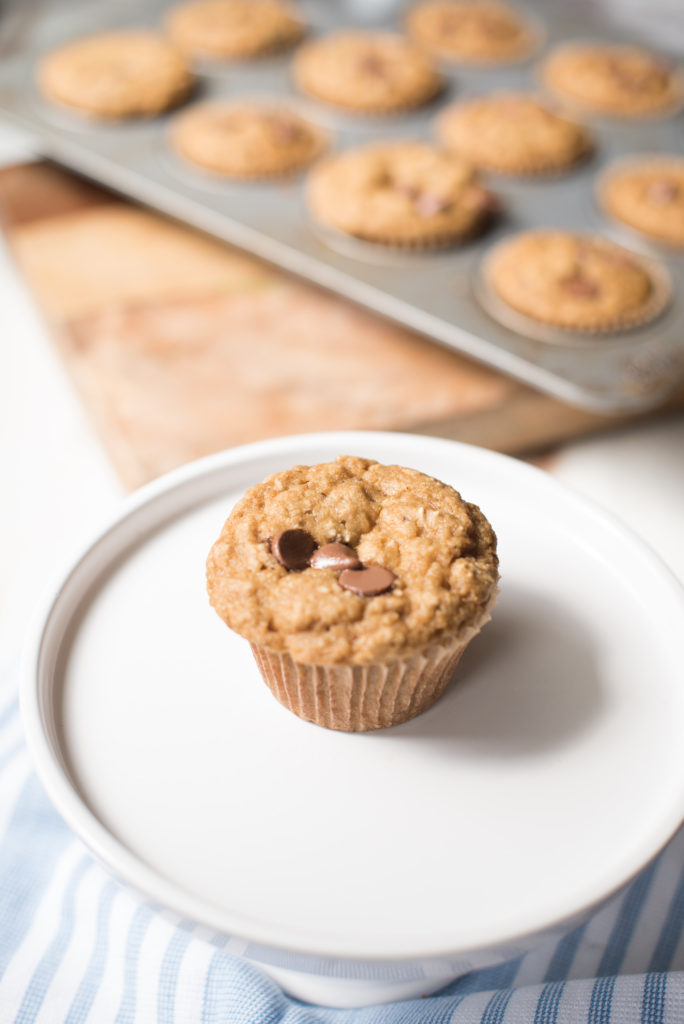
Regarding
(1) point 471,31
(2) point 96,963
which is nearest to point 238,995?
(2) point 96,963

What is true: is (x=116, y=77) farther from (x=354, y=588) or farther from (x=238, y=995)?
(x=238, y=995)

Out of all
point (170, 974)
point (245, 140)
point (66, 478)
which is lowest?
point (66, 478)

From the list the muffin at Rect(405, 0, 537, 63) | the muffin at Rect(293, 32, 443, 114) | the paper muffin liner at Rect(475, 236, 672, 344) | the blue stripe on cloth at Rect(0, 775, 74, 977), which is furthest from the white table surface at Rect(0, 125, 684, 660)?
the muffin at Rect(405, 0, 537, 63)

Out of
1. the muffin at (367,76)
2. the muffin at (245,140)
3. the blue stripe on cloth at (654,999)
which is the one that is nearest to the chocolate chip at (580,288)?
the muffin at (245,140)

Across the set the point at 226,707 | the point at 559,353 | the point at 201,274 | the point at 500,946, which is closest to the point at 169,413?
the point at 201,274

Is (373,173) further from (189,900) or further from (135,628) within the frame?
(189,900)

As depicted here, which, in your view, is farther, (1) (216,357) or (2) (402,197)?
(2) (402,197)

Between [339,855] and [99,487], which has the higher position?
[339,855]
